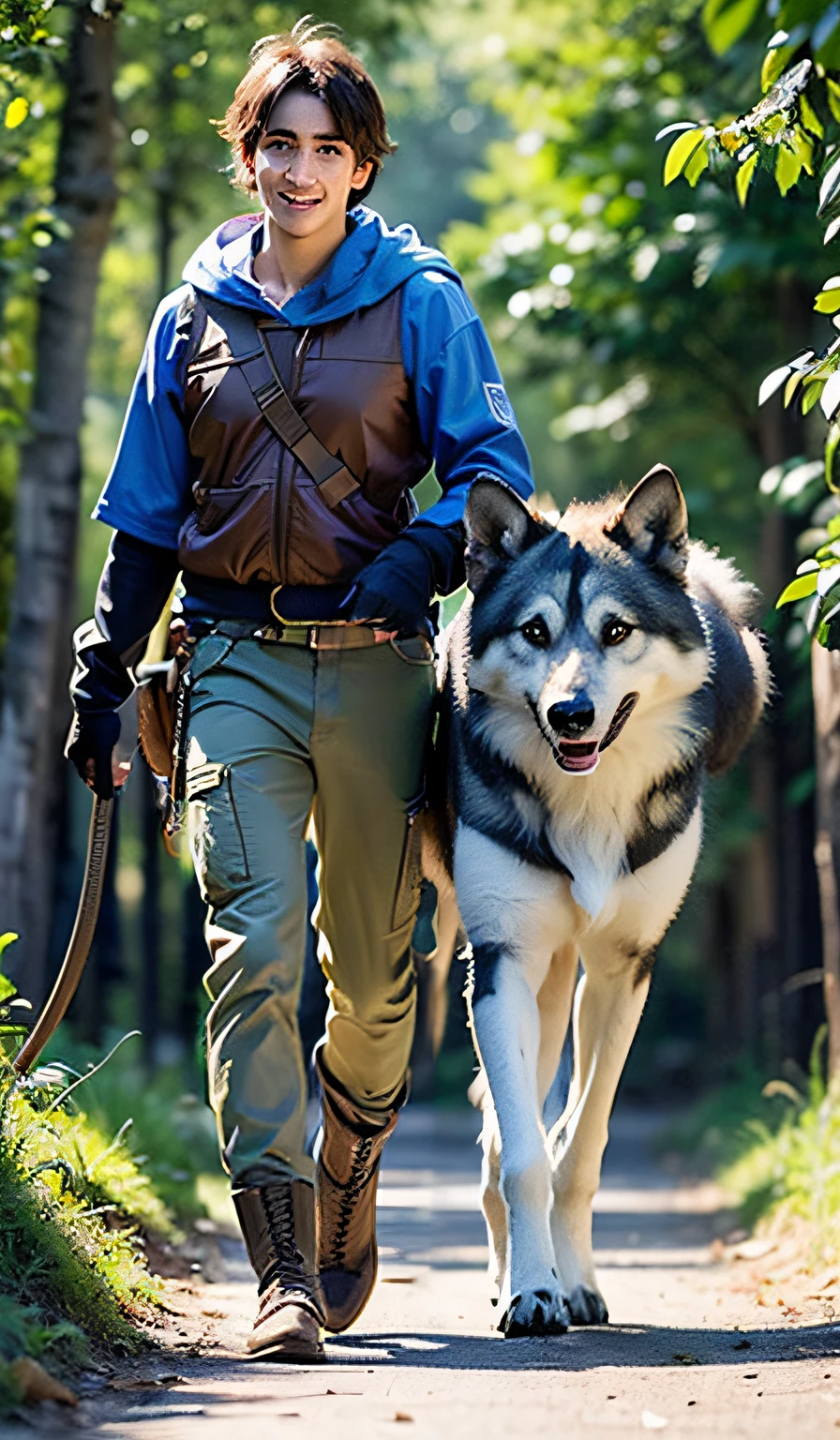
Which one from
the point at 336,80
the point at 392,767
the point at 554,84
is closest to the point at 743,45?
the point at 554,84

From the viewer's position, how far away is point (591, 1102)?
16.4 feet

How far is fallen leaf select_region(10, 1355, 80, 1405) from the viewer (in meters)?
3.30

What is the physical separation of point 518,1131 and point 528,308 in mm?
7277

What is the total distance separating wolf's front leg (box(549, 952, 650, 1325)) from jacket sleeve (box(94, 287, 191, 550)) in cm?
148

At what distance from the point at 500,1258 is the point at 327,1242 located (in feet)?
1.45

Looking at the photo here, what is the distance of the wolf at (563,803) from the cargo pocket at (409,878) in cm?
10

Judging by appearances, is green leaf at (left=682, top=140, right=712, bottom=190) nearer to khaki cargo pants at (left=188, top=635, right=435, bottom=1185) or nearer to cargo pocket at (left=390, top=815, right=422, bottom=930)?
khaki cargo pants at (left=188, top=635, right=435, bottom=1185)

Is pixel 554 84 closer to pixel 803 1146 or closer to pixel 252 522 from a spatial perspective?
pixel 803 1146

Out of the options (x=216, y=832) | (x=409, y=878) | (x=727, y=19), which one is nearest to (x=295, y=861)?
(x=216, y=832)

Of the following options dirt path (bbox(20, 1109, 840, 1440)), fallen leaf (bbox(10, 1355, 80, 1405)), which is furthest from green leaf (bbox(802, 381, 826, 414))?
fallen leaf (bbox(10, 1355, 80, 1405))

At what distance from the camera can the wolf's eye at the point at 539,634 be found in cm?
463

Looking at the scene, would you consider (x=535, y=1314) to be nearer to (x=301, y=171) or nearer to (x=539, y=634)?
(x=539, y=634)

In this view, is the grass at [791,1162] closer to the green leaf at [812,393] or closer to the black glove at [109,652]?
the green leaf at [812,393]

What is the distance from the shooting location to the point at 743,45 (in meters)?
9.70
